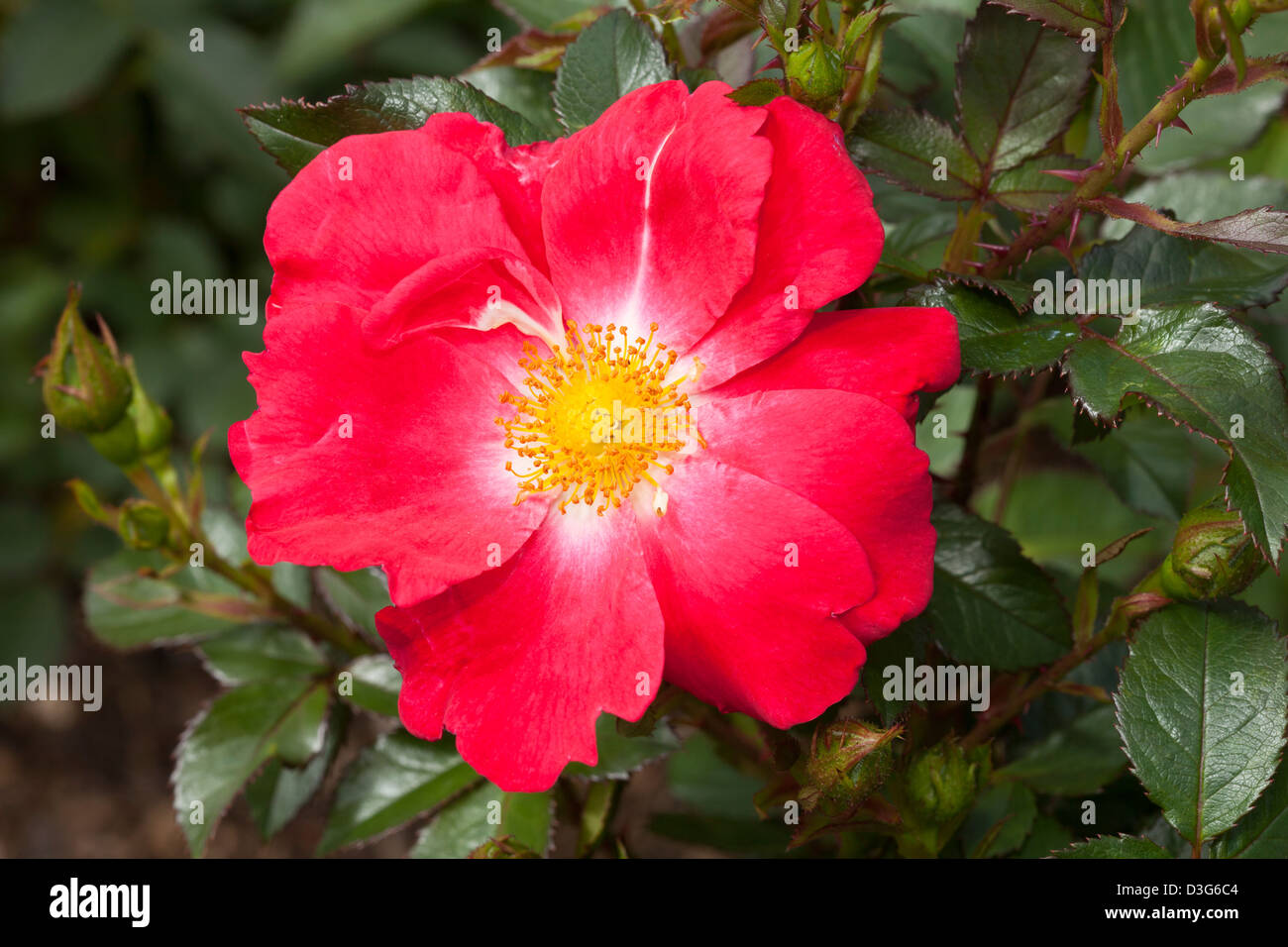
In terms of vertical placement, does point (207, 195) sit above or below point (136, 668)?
above

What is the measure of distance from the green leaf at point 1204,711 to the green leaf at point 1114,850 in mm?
42

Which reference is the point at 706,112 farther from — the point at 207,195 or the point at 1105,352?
the point at 207,195

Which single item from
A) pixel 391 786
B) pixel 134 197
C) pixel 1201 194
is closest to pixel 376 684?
pixel 391 786

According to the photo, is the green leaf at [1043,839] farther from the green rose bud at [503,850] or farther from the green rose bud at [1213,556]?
the green rose bud at [503,850]

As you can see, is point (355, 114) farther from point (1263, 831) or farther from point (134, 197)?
point (134, 197)

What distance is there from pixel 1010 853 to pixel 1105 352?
1.69ft

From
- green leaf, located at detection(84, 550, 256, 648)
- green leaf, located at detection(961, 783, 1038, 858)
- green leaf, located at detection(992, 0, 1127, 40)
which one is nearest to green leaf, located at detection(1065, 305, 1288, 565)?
green leaf, located at detection(992, 0, 1127, 40)

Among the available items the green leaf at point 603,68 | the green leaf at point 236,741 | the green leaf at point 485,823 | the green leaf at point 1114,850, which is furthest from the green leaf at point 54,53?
the green leaf at point 1114,850

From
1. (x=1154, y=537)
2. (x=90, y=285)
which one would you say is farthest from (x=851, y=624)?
(x=90, y=285)

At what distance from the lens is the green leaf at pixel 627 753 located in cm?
108

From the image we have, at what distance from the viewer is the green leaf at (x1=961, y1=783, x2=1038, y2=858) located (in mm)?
1031

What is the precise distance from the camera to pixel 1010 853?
1.08 metres

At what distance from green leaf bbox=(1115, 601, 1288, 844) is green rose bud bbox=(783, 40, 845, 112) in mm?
524

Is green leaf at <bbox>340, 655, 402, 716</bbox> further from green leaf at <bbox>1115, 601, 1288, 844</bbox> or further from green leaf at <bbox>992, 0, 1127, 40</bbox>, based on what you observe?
green leaf at <bbox>992, 0, 1127, 40</bbox>
